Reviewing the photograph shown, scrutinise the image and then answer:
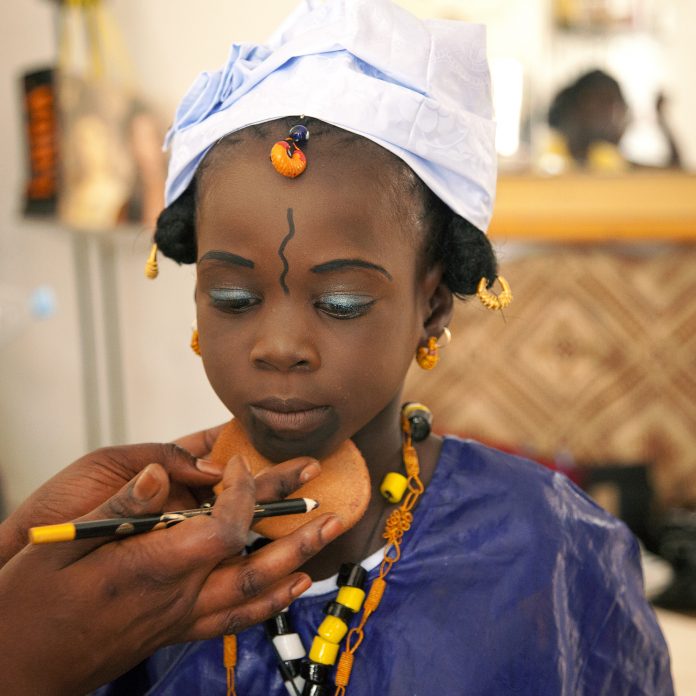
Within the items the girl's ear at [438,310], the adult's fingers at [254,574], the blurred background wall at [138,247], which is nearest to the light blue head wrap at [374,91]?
the girl's ear at [438,310]

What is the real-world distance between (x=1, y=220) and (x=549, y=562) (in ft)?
8.56

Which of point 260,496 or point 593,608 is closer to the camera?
point 260,496

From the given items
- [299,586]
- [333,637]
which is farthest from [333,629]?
[299,586]

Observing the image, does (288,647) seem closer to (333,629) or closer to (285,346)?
(333,629)

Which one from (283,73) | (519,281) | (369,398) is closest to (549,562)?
(369,398)

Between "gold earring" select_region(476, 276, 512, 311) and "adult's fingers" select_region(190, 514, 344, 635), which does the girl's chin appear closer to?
"adult's fingers" select_region(190, 514, 344, 635)

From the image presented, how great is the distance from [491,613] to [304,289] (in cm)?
48

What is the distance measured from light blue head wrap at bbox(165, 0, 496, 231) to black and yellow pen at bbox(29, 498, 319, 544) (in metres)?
0.42

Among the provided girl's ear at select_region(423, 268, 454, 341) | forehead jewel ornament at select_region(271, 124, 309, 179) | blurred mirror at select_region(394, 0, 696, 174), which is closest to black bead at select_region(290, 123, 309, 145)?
forehead jewel ornament at select_region(271, 124, 309, 179)

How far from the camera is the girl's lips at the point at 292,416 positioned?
0.97 meters

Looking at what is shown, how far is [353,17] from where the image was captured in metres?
0.98

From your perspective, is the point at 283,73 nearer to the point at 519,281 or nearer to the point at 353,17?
the point at 353,17

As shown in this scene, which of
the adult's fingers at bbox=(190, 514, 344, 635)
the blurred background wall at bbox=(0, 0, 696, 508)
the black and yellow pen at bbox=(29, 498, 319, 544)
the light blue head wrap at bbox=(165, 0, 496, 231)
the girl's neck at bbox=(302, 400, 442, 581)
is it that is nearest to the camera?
the black and yellow pen at bbox=(29, 498, 319, 544)

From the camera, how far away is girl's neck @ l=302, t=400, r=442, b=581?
1.10 m
